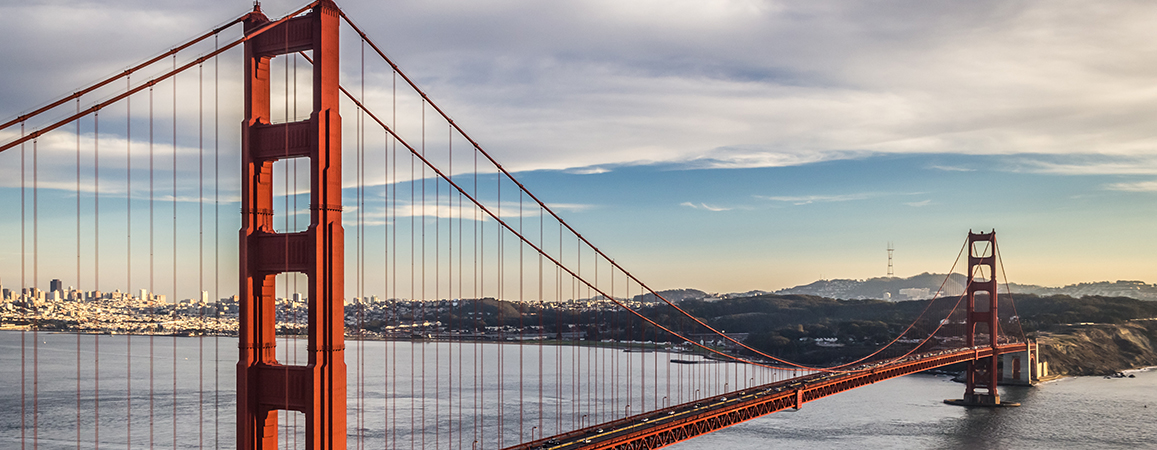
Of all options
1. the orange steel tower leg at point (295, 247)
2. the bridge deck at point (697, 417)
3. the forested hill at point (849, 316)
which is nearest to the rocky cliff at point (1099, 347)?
the forested hill at point (849, 316)

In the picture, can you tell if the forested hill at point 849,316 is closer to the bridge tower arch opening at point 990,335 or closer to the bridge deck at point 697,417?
the bridge tower arch opening at point 990,335

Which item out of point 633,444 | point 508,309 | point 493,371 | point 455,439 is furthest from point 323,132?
point 508,309

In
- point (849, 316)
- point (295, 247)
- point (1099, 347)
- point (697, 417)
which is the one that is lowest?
point (849, 316)

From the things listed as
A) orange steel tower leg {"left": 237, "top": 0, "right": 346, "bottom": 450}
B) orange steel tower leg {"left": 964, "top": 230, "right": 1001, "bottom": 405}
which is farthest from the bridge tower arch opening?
orange steel tower leg {"left": 237, "top": 0, "right": 346, "bottom": 450}

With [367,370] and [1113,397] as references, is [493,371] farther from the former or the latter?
[1113,397]

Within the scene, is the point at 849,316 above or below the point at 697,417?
below

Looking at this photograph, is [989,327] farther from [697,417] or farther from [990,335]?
[697,417]

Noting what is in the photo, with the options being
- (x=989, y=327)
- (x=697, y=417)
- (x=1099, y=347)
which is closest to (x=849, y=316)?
(x=1099, y=347)
